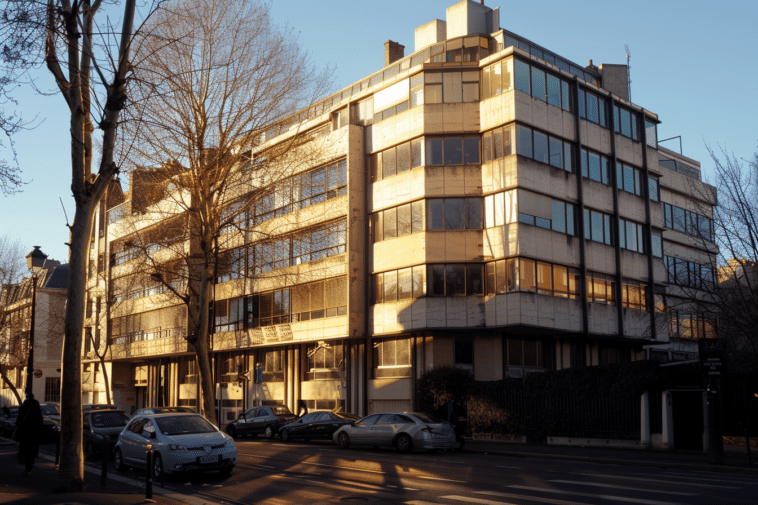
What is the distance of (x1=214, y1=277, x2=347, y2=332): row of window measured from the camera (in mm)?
37312

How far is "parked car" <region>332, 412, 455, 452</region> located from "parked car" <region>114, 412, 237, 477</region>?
743 centimetres

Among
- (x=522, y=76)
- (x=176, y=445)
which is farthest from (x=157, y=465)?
(x=522, y=76)

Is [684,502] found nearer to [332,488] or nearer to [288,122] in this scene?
[332,488]

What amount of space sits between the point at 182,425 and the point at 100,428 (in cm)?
671

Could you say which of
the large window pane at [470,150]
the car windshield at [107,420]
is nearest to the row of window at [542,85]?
the large window pane at [470,150]

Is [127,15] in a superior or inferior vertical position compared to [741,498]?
superior

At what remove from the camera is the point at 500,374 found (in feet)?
112

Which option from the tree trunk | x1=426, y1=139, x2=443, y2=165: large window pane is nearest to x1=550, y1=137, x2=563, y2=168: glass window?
x1=426, y1=139, x2=443, y2=165: large window pane

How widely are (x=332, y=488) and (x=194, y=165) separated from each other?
1727 cm

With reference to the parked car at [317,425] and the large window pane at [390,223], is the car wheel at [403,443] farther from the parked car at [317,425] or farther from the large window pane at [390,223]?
the large window pane at [390,223]

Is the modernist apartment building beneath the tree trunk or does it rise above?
above

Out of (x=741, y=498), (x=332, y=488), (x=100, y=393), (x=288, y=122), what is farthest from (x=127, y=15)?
(x=100, y=393)

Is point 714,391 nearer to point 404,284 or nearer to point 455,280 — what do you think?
point 455,280

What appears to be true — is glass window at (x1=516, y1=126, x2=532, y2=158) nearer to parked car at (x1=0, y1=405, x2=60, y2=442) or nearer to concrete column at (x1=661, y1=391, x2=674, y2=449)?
concrete column at (x1=661, y1=391, x2=674, y2=449)
